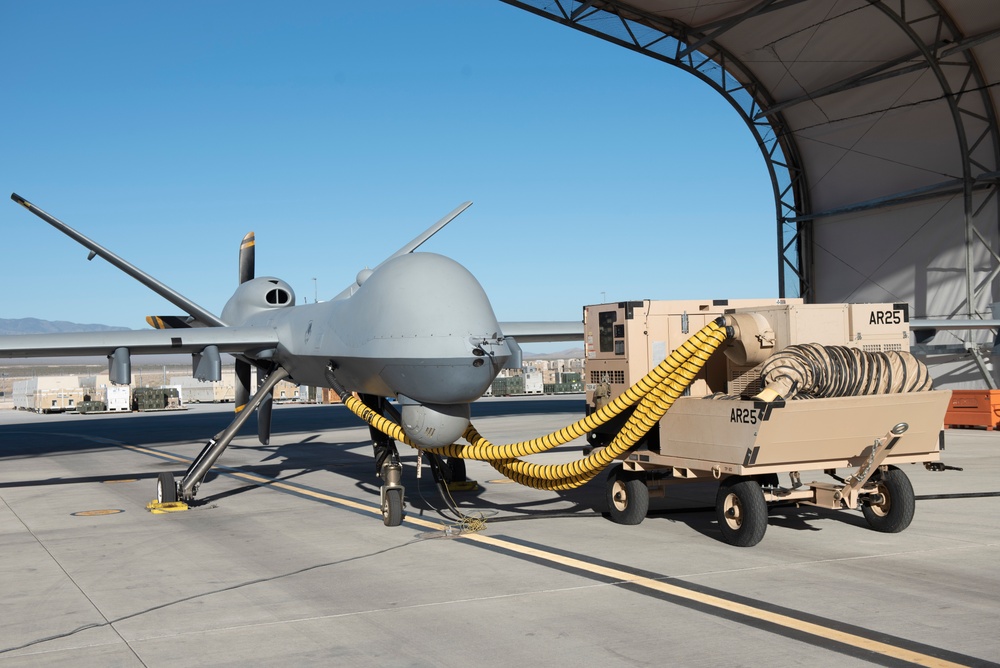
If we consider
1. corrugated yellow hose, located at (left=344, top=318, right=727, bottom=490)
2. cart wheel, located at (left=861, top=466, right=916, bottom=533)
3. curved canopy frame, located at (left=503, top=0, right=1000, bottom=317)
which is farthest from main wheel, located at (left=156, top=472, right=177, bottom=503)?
curved canopy frame, located at (left=503, top=0, right=1000, bottom=317)

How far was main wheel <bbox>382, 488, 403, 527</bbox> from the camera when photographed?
11.3 meters

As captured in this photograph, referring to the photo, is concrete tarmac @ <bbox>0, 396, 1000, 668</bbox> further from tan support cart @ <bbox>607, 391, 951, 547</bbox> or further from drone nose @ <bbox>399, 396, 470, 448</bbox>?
drone nose @ <bbox>399, 396, 470, 448</bbox>

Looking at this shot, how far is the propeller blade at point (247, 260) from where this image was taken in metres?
18.0

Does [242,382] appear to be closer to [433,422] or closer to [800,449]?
[433,422]

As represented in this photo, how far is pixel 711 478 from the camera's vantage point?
998cm

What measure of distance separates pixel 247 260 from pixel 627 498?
10.1 meters

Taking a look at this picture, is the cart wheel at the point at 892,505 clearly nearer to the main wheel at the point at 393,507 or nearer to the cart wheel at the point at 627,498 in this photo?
the cart wheel at the point at 627,498

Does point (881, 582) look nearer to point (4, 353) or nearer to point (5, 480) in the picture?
point (4, 353)

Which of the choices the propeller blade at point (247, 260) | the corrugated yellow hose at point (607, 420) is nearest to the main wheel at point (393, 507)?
the corrugated yellow hose at point (607, 420)

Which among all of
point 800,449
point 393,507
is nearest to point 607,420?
point 800,449

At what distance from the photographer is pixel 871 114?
95.5 feet

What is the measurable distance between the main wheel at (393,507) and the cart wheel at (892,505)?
5474 mm

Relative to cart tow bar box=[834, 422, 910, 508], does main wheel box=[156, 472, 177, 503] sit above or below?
below

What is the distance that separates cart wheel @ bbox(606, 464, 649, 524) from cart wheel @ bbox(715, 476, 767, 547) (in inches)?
55.4
